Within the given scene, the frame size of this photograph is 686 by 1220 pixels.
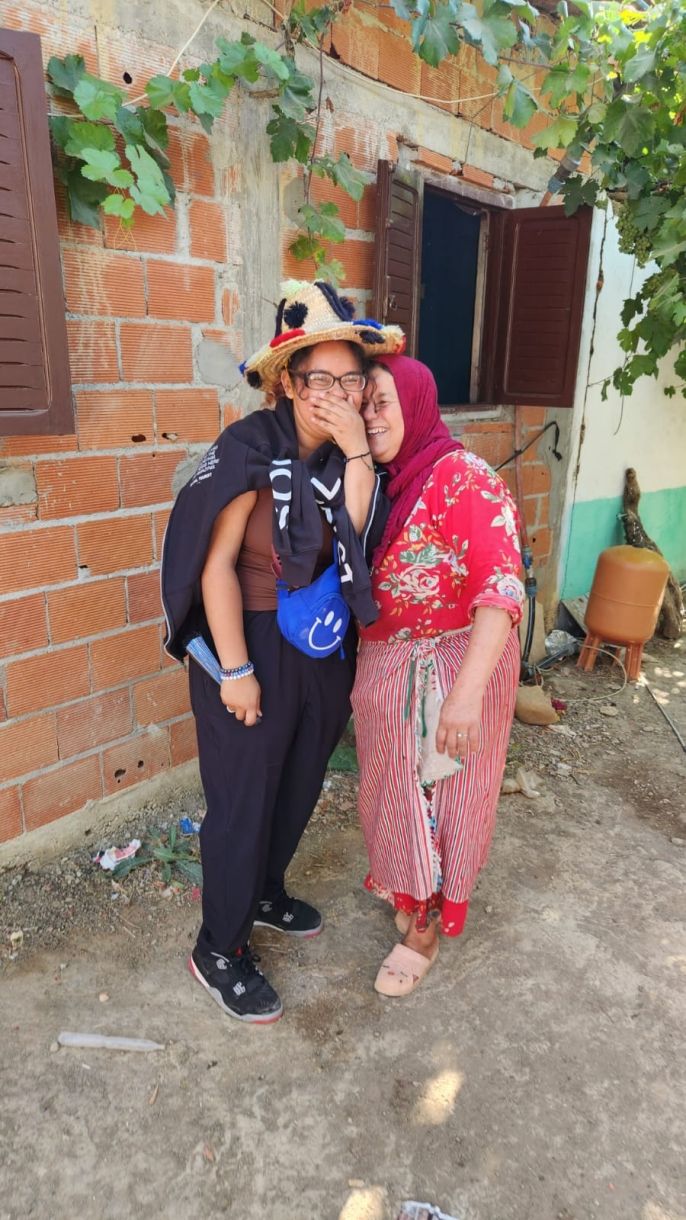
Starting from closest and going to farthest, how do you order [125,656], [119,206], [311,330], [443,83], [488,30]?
[311,330], [119,206], [488,30], [125,656], [443,83]

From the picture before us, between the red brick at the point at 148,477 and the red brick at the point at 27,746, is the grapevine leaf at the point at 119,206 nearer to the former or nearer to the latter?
the red brick at the point at 148,477

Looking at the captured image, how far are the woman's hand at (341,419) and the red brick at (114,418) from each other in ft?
3.30

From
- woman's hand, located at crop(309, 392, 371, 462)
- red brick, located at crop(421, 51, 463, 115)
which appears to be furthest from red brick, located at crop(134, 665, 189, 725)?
red brick, located at crop(421, 51, 463, 115)

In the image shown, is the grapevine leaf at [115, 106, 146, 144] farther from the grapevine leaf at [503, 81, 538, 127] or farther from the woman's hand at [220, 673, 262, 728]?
the woman's hand at [220, 673, 262, 728]

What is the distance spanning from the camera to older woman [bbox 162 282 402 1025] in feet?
5.36

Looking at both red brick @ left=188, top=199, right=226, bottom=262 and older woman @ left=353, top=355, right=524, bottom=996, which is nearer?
older woman @ left=353, top=355, right=524, bottom=996

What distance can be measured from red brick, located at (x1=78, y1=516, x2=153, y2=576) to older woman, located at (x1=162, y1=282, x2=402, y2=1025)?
2.49ft

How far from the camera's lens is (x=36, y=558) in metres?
2.29

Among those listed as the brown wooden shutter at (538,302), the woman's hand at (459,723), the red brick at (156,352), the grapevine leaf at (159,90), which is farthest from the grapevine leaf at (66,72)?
the brown wooden shutter at (538,302)

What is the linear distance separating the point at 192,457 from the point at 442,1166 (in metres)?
2.18

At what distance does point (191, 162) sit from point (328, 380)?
1.34 metres

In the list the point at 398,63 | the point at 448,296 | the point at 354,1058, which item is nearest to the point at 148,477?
the point at 354,1058

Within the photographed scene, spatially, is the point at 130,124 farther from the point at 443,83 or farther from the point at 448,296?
the point at 448,296

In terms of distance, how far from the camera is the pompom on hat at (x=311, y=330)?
1590mm
